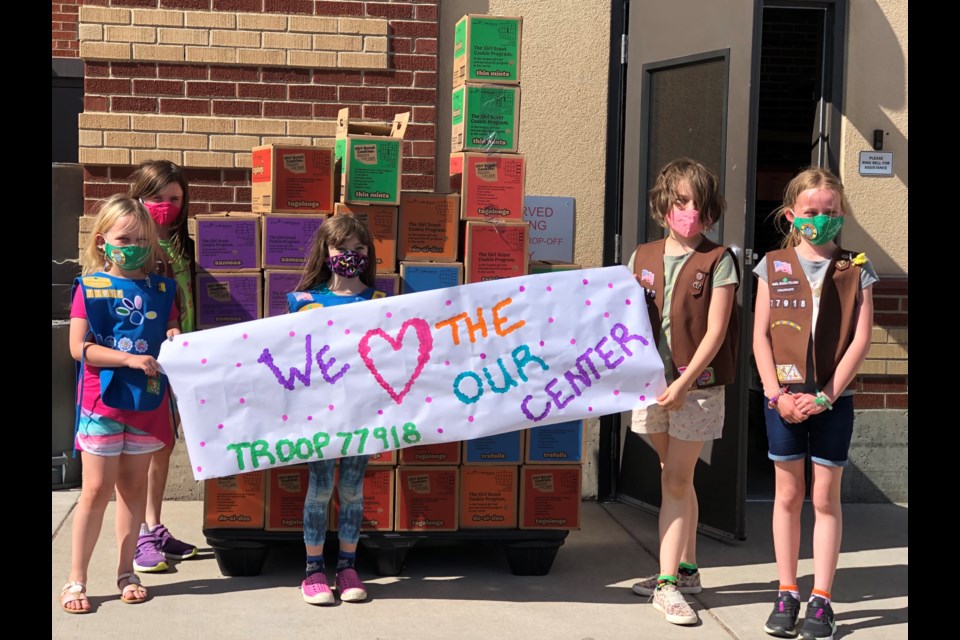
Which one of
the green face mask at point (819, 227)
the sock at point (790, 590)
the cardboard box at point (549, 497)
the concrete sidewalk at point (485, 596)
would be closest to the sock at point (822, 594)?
the sock at point (790, 590)

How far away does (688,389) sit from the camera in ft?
15.2

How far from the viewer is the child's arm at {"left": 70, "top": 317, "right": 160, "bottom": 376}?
4.41 m

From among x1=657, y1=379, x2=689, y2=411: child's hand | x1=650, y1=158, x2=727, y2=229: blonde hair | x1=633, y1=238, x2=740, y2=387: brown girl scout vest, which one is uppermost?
x1=650, y1=158, x2=727, y2=229: blonde hair

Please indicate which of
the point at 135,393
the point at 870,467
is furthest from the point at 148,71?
the point at 870,467

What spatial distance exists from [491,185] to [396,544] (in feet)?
5.77

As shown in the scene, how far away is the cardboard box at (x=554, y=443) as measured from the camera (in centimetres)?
517

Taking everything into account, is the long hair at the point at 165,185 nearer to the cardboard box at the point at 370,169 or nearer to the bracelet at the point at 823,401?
the cardboard box at the point at 370,169

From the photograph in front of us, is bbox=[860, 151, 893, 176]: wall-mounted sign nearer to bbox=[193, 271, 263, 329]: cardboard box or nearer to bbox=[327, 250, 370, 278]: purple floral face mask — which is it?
bbox=[327, 250, 370, 278]: purple floral face mask

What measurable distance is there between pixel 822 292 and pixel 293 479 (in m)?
2.54

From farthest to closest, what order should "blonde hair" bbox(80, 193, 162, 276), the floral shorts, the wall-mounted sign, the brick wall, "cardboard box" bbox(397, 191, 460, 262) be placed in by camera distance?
the wall-mounted sign → the brick wall → "cardboard box" bbox(397, 191, 460, 262) → the floral shorts → "blonde hair" bbox(80, 193, 162, 276)

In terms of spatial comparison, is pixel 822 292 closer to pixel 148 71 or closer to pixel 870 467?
pixel 870 467

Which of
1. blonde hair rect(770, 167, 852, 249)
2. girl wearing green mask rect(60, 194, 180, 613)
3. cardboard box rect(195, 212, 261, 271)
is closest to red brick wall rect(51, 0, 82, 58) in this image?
cardboard box rect(195, 212, 261, 271)

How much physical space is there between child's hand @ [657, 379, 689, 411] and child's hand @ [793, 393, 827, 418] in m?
0.47

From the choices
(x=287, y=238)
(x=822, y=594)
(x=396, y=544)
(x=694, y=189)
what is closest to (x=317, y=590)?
(x=396, y=544)
